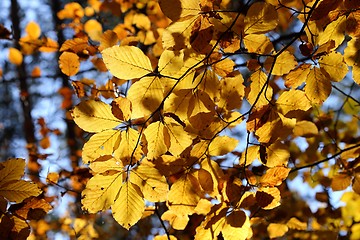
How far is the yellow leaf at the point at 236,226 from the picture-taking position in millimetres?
1013

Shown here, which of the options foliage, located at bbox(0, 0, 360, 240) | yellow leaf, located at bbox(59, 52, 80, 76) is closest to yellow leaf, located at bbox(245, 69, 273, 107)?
foliage, located at bbox(0, 0, 360, 240)

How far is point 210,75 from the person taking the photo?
970mm

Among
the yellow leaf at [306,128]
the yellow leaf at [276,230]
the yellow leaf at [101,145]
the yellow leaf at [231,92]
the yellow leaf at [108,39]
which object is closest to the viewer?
the yellow leaf at [101,145]

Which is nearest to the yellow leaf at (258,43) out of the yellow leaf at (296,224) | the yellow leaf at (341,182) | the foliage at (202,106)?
the foliage at (202,106)

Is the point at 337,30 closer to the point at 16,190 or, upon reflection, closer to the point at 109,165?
the point at 109,165

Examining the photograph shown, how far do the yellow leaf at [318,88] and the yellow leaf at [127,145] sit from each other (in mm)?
456

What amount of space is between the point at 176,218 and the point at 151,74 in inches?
25.3

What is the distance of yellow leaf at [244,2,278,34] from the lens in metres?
0.89

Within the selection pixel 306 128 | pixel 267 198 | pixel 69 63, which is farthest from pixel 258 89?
pixel 69 63

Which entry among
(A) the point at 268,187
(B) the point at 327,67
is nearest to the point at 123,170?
(A) the point at 268,187

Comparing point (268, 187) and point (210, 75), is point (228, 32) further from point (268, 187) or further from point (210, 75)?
point (268, 187)

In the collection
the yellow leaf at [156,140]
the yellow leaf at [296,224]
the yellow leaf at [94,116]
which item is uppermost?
the yellow leaf at [94,116]

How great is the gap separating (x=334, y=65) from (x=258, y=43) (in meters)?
0.20

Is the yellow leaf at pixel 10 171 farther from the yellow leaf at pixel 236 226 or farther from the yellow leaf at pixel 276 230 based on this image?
the yellow leaf at pixel 276 230
